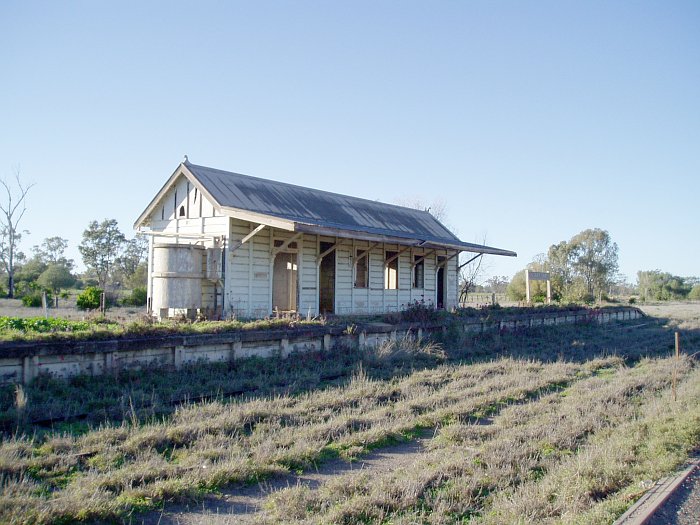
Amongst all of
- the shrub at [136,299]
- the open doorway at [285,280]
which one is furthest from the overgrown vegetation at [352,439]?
the shrub at [136,299]

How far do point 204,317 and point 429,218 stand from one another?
13988 millimetres

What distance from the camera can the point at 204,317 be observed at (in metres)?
14.4

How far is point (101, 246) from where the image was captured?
1869 inches

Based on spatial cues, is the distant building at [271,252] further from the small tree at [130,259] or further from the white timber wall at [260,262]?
the small tree at [130,259]

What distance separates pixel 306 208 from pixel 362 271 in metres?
2.95

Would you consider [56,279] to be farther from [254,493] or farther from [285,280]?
[254,493]

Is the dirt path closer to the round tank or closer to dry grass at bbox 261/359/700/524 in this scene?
dry grass at bbox 261/359/700/524

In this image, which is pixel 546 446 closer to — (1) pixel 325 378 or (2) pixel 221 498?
(2) pixel 221 498

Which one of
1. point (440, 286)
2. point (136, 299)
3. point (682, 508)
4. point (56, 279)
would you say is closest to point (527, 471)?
A: point (682, 508)

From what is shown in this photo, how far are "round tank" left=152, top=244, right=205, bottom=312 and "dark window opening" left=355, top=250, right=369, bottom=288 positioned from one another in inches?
241

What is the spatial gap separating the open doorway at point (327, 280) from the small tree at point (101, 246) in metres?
33.7

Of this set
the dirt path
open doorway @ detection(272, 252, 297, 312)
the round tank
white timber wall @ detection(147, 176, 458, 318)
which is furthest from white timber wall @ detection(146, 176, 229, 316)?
the dirt path

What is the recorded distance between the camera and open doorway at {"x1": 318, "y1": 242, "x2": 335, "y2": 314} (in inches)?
723

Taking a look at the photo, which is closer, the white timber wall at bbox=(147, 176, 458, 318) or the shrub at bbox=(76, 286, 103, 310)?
the white timber wall at bbox=(147, 176, 458, 318)
